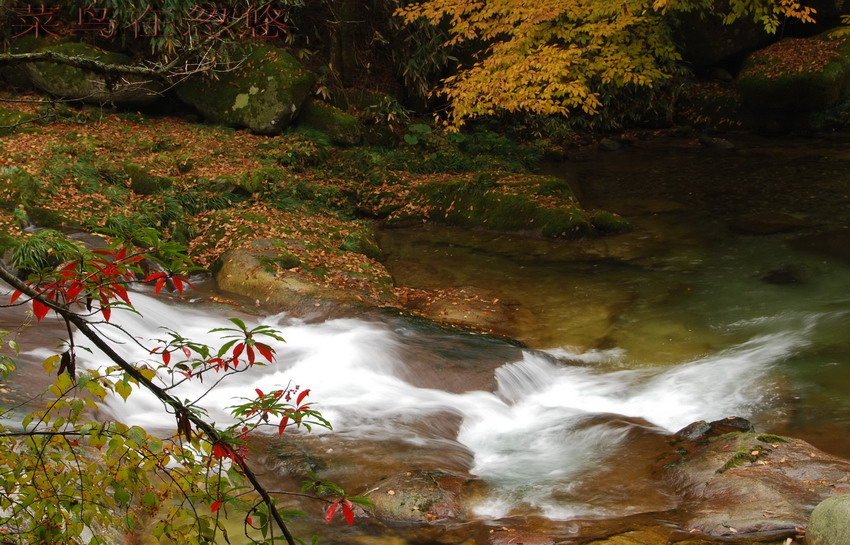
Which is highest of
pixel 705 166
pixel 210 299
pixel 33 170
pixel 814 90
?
pixel 814 90

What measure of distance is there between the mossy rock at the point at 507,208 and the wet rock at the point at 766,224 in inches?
94.4

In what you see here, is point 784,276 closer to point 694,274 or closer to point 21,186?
point 694,274

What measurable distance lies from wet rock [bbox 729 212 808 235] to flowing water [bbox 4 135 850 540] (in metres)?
0.14

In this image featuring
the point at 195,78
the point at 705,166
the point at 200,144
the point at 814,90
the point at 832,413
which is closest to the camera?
the point at 832,413

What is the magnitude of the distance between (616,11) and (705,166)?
268 inches

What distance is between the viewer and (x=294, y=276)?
8547 millimetres

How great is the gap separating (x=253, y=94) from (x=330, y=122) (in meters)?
1.60

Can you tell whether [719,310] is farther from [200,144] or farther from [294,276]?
[200,144]

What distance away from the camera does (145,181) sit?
34.6ft

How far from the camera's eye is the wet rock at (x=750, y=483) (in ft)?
12.9

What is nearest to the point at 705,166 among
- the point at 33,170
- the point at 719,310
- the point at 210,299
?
the point at 719,310

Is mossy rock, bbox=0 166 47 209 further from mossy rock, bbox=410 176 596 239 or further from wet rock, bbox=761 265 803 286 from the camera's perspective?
wet rock, bbox=761 265 803 286

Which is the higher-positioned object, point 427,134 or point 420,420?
point 427,134

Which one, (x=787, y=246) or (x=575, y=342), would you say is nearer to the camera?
(x=575, y=342)
